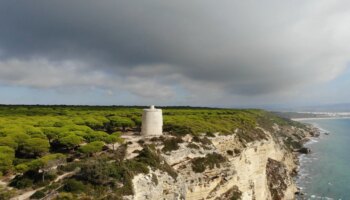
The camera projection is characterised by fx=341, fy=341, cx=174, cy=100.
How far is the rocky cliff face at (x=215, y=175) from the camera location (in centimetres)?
3309

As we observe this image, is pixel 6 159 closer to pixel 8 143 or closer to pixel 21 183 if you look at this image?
pixel 21 183

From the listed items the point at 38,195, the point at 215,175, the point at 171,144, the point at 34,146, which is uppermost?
the point at 34,146

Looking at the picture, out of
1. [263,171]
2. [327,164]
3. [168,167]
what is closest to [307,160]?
[327,164]

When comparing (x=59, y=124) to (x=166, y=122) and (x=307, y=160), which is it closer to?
(x=166, y=122)

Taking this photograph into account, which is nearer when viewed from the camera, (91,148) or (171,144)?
(91,148)

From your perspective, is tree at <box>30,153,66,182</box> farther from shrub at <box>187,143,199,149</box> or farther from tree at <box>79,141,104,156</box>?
shrub at <box>187,143,199,149</box>

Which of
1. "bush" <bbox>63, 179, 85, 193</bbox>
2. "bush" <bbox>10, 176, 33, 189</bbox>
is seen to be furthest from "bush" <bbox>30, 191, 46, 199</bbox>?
"bush" <bbox>10, 176, 33, 189</bbox>

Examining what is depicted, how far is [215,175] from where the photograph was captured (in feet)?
136

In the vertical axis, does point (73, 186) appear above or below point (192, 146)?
below

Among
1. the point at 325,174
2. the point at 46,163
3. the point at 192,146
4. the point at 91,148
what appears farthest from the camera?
the point at 325,174

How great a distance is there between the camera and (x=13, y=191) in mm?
26812

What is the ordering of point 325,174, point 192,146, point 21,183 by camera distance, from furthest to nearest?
point 325,174
point 192,146
point 21,183

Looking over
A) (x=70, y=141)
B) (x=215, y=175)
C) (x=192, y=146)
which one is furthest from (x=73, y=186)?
(x=215, y=175)

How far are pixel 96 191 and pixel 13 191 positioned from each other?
21.0 feet
